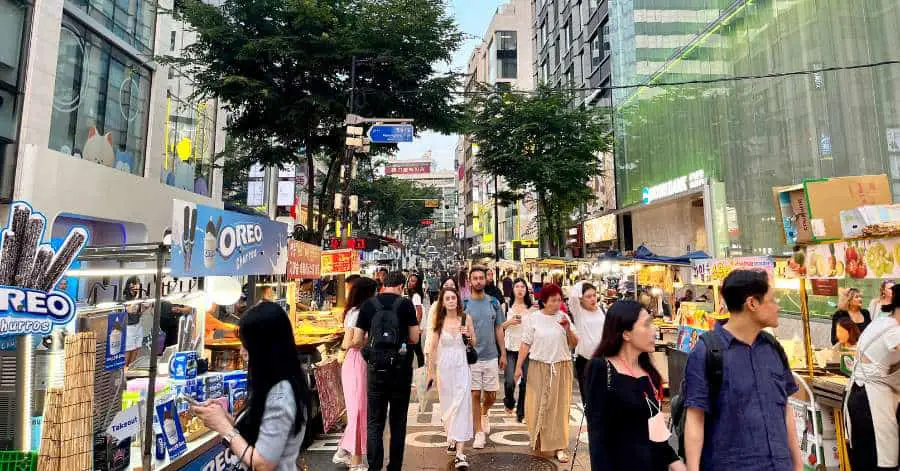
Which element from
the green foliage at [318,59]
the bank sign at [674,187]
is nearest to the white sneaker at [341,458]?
the green foliage at [318,59]

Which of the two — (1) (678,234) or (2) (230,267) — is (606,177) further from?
(2) (230,267)

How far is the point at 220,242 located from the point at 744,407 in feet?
12.8

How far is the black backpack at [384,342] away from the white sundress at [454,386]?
0.82m

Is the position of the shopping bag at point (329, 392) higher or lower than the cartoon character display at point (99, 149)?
lower

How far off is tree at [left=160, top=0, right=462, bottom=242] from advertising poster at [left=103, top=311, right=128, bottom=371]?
10.2m

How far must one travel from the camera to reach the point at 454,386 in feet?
17.5

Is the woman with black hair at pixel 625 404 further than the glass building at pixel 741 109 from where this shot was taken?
No

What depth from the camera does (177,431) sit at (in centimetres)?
356

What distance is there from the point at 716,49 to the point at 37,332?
1978 centimetres

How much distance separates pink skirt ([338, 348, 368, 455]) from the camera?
5.12 meters

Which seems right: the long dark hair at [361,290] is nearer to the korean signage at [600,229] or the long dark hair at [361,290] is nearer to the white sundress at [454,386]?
the white sundress at [454,386]

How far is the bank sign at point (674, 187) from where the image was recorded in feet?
60.6

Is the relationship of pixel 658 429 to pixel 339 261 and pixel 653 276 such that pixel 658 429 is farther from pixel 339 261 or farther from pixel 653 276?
pixel 653 276

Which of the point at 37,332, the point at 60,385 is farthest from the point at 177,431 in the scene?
the point at 37,332
